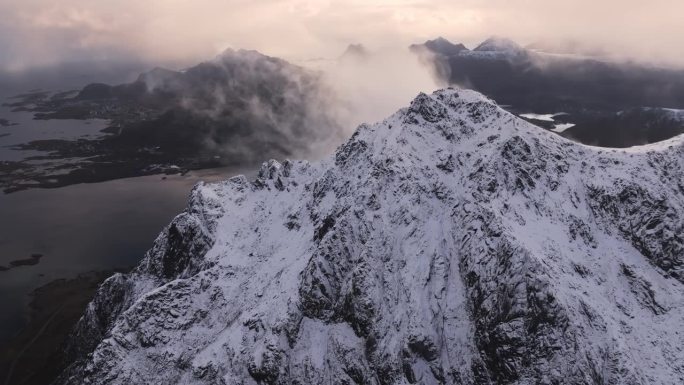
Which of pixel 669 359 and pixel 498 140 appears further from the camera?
pixel 498 140

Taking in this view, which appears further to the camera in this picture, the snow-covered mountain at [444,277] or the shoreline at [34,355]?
the shoreline at [34,355]

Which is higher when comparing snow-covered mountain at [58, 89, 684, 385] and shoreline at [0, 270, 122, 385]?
snow-covered mountain at [58, 89, 684, 385]

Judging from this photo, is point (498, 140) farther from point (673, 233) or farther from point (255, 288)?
point (255, 288)

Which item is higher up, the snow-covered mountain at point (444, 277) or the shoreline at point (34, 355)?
the snow-covered mountain at point (444, 277)

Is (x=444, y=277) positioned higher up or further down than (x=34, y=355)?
higher up

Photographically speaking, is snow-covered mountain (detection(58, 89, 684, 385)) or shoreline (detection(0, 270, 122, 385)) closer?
snow-covered mountain (detection(58, 89, 684, 385))

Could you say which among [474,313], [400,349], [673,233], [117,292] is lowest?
[117,292]

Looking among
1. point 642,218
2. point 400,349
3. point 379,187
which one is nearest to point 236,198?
point 379,187

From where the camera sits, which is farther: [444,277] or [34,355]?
[34,355]
